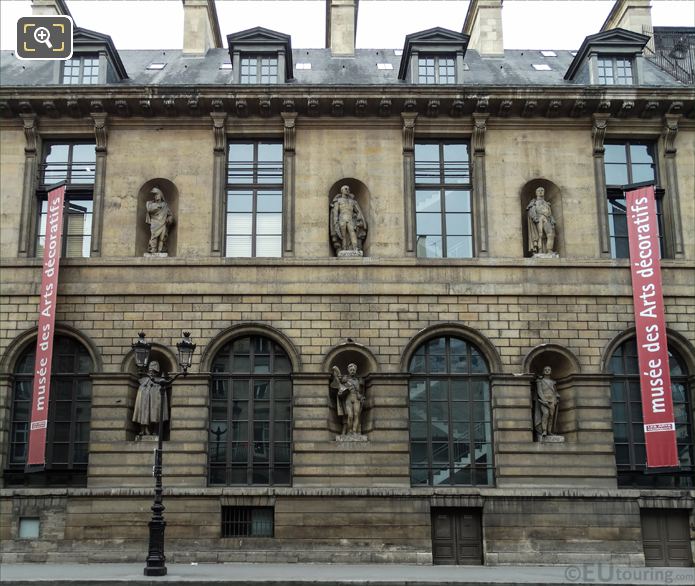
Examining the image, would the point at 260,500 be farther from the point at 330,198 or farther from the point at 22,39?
the point at 22,39

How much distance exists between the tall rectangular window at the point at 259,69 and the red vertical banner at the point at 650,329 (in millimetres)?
11446

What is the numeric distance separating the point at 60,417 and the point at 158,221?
20.4 ft

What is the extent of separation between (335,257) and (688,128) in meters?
11.3

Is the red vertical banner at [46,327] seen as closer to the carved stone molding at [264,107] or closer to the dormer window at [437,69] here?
the carved stone molding at [264,107]

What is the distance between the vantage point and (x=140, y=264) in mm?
25891

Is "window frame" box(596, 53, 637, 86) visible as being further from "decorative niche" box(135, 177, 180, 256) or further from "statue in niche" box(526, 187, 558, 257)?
"decorative niche" box(135, 177, 180, 256)

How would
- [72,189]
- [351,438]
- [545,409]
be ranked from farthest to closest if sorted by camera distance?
[72,189], [545,409], [351,438]

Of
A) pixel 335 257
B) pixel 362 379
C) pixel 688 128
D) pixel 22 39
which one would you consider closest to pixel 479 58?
pixel 688 128

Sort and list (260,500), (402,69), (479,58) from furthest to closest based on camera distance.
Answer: (479,58), (402,69), (260,500)

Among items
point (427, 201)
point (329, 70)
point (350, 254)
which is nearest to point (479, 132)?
point (427, 201)

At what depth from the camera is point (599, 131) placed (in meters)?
26.9

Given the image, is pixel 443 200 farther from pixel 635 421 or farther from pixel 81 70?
pixel 81 70

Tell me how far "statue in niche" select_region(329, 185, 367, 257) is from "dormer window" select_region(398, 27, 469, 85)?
4.72 metres

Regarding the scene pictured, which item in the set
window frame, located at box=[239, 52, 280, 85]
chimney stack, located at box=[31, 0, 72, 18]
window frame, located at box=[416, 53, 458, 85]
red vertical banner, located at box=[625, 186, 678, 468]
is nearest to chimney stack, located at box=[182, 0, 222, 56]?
window frame, located at box=[239, 52, 280, 85]
